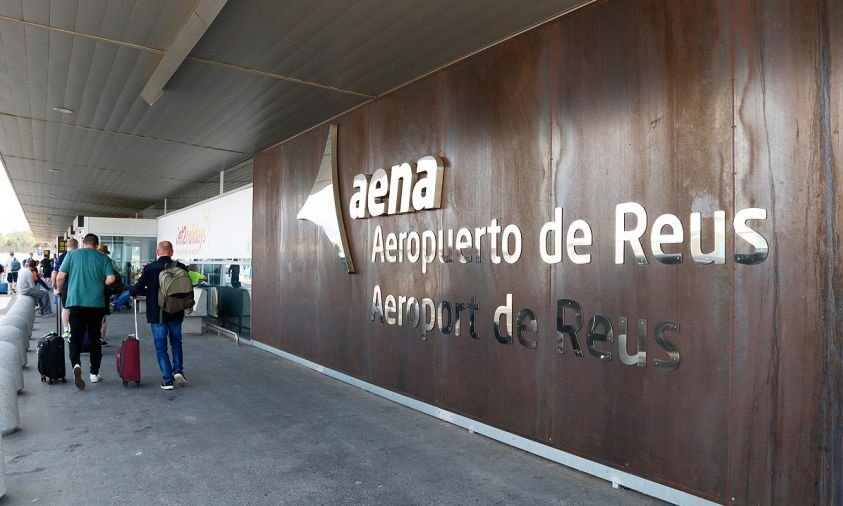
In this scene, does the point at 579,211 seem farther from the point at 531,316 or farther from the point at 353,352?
the point at 353,352

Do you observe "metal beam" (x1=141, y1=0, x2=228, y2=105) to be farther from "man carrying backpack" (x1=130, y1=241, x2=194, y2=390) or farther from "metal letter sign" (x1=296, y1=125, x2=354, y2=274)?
"metal letter sign" (x1=296, y1=125, x2=354, y2=274)

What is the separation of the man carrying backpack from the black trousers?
21.0 inches

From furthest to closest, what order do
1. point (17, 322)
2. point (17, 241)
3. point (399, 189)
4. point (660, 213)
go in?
point (17, 241), point (17, 322), point (399, 189), point (660, 213)

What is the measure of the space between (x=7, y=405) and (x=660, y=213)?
513cm

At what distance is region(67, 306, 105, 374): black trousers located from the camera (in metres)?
6.37

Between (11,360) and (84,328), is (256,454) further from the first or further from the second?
(84,328)

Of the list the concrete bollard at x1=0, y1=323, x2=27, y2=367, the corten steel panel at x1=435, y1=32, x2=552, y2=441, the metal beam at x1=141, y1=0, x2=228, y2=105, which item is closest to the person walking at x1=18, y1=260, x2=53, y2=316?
the concrete bollard at x1=0, y1=323, x2=27, y2=367

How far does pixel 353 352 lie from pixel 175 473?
9.92 ft

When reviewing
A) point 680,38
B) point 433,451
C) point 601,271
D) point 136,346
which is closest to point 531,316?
point 601,271

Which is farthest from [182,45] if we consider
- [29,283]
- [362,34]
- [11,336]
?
[29,283]

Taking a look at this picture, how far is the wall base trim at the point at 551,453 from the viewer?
3.53m

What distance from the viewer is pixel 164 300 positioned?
6410 mm

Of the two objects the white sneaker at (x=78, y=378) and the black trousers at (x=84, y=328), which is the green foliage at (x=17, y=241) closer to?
the black trousers at (x=84, y=328)

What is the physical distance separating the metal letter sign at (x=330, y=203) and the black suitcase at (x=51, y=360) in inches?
131
